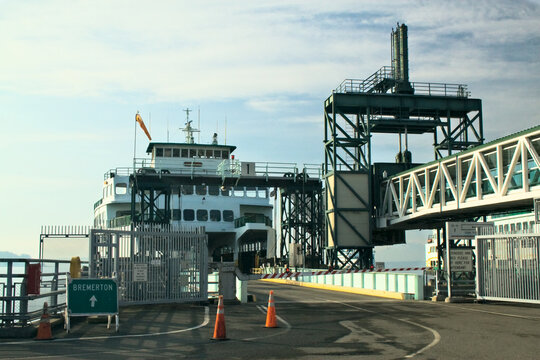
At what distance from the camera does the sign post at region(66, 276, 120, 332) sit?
13.3 m

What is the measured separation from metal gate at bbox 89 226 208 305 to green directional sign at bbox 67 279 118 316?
11.8 ft

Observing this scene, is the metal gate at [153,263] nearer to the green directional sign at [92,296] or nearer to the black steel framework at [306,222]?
the green directional sign at [92,296]

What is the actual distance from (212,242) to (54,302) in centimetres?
4647

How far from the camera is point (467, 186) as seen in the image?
93.1 ft

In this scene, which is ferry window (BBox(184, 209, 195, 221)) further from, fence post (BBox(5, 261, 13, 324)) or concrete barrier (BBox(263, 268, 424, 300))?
fence post (BBox(5, 261, 13, 324))

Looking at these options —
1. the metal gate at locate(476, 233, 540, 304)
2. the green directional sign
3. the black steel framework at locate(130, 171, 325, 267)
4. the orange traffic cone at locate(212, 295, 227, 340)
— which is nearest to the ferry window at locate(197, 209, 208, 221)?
the black steel framework at locate(130, 171, 325, 267)

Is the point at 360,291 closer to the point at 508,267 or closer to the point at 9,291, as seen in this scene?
the point at 508,267

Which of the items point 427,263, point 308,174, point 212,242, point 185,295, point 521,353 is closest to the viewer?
point 521,353

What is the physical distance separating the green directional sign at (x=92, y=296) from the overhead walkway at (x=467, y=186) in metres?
17.3

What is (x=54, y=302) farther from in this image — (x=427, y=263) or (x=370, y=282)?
(x=427, y=263)

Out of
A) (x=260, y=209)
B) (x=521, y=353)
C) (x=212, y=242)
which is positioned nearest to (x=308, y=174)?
(x=260, y=209)

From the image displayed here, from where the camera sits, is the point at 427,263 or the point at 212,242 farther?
the point at 427,263

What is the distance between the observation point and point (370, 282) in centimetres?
2730

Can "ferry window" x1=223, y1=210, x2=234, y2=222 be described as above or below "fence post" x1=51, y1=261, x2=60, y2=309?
above
